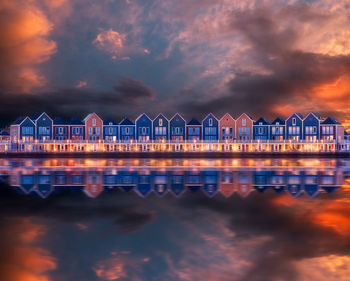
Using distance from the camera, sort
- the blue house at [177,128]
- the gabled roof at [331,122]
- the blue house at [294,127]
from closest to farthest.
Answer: the blue house at [177,128] → the gabled roof at [331,122] → the blue house at [294,127]

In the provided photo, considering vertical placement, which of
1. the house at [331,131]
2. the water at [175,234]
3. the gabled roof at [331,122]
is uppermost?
the gabled roof at [331,122]

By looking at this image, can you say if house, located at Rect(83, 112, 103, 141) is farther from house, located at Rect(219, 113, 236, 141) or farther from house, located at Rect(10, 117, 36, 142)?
house, located at Rect(219, 113, 236, 141)

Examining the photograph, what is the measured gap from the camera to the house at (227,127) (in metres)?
82.8

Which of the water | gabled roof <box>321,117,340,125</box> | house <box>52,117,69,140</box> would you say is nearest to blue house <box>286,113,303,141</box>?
gabled roof <box>321,117,340,125</box>

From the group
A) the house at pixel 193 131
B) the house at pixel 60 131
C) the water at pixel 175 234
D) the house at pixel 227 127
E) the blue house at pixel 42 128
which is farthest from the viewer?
Result: the house at pixel 193 131

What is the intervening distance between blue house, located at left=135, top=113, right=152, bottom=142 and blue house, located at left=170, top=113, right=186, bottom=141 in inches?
262

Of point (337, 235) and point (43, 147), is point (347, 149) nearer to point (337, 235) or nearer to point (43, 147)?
point (337, 235)

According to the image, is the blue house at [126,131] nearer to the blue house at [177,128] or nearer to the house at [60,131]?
the blue house at [177,128]

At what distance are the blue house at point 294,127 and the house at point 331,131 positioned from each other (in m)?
6.48

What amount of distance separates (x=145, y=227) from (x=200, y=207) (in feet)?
14.7

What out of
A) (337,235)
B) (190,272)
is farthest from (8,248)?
(337,235)

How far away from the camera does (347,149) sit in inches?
3219

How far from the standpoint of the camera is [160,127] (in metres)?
82.8

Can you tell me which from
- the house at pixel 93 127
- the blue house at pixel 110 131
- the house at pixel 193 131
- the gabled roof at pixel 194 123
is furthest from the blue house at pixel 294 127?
the house at pixel 93 127
